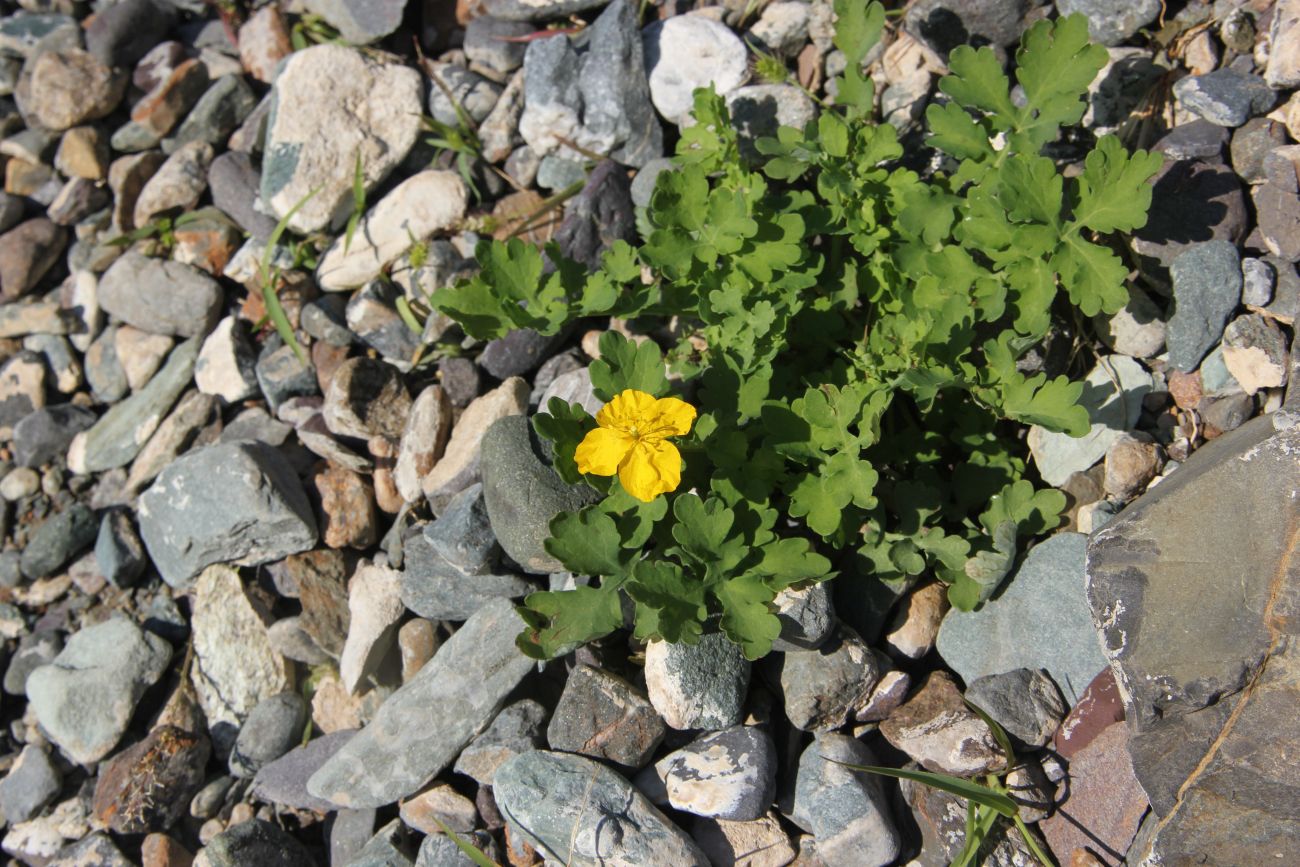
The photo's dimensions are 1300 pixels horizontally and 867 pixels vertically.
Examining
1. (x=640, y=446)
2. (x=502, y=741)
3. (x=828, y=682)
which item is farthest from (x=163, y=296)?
(x=828, y=682)

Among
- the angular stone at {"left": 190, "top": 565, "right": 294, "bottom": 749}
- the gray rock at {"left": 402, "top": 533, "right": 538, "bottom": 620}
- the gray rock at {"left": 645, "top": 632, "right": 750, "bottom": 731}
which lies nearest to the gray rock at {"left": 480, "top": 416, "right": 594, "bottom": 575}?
the gray rock at {"left": 402, "top": 533, "right": 538, "bottom": 620}

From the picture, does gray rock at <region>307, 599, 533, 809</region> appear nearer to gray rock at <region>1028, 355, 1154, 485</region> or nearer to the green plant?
the green plant

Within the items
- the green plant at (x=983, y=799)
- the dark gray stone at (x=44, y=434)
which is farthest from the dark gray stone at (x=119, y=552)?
the green plant at (x=983, y=799)

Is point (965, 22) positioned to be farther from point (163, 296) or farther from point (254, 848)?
point (254, 848)

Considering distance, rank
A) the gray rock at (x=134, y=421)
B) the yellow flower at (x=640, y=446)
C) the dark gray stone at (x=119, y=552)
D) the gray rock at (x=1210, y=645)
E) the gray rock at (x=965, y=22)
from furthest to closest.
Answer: the gray rock at (x=134, y=421) < the dark gray stone at (x=119, y=552) < the gray rock at (x=965, y=22) < the yellow flower at (x=640, y=446) < the gray rock at (x=1210, y=645)

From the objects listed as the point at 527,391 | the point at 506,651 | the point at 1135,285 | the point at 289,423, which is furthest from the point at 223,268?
the point at 1135,285

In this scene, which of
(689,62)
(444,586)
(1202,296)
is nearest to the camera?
(1202,296)

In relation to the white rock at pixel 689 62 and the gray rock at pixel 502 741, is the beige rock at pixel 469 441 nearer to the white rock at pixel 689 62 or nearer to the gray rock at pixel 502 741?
the gray rock at pixel 502 741

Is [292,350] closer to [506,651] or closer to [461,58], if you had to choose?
[461,58]
